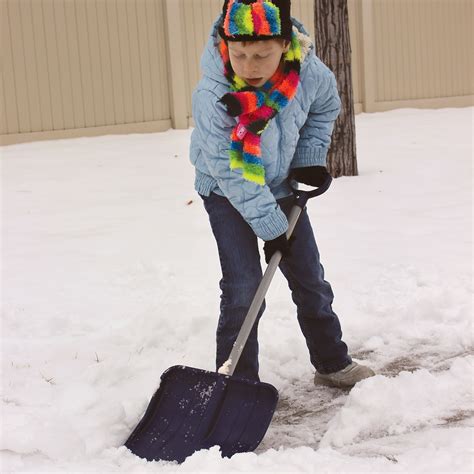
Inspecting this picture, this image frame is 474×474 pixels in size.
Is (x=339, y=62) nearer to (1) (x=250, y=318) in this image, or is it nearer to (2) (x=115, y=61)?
(2) (x=115, y=61)

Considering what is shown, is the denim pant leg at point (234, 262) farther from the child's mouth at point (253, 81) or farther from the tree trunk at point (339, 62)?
the tree trunk at point (339, 62)

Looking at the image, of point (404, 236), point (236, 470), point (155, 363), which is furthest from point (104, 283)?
point (236, 470)

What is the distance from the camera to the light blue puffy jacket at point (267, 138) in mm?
2973

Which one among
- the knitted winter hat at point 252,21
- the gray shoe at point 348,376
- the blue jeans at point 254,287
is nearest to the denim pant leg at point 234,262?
the blue jeans at point 254,287

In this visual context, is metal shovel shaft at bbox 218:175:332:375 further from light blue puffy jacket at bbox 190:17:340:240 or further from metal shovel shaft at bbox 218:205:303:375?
light blue puffy jacket at bbox 190:17:340:240

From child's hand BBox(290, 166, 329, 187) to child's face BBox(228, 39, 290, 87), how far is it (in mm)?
474

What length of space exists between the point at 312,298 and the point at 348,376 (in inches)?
13.6

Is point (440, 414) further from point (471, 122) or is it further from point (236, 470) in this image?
point (471, 122)

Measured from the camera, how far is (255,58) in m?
2.87

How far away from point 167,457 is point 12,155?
22.7 ft

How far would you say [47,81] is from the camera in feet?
33.4

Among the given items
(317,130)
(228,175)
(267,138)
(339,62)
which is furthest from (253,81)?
(339,62)

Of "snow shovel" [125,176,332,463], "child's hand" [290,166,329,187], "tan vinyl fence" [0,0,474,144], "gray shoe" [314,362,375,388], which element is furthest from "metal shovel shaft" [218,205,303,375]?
"tan vinyl fence" [0,0,474,144]

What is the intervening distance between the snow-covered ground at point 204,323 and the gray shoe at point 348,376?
0.13ft
